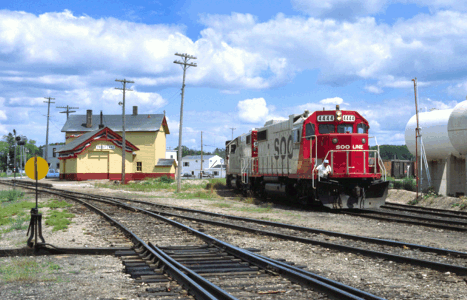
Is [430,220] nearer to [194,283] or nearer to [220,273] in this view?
[220,273]

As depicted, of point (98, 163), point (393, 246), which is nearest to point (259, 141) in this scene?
point (393, 246)

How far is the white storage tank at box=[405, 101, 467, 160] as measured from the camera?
22.2m

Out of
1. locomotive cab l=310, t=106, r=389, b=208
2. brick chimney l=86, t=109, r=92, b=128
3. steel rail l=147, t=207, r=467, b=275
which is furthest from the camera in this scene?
brick chimney l=86, t=109, r=92, b=128

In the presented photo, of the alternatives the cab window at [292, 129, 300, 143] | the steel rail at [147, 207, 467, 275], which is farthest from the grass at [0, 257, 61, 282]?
the cab window at [292, 129, 300, 143]

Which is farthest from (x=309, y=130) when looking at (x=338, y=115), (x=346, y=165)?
(x=346, y=165)

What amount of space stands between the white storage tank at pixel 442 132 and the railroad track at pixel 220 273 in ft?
57.3

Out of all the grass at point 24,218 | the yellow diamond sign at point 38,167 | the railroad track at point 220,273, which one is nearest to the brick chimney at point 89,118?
the grass at point 24,218

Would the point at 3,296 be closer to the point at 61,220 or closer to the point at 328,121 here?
the point at 61,220

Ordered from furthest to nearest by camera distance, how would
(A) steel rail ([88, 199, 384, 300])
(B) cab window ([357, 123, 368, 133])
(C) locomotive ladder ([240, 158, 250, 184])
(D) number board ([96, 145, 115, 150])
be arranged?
(D) number board ([96, 145, 115, 150]) → (C) locomotive ladder ([240, 158, 250, 184]) → (B) cab window ([357, 123, 368, 133]) → (A) steel rail ([88, 199, 384, 300])

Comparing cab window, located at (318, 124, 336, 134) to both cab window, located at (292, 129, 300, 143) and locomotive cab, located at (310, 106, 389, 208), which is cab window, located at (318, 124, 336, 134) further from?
cab window, located at (292, 129, 300, 143)

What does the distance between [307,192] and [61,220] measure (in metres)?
9.22

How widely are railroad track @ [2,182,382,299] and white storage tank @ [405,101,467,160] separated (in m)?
17.5

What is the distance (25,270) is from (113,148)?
47.5 metres

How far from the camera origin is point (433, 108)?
93.2 ft
